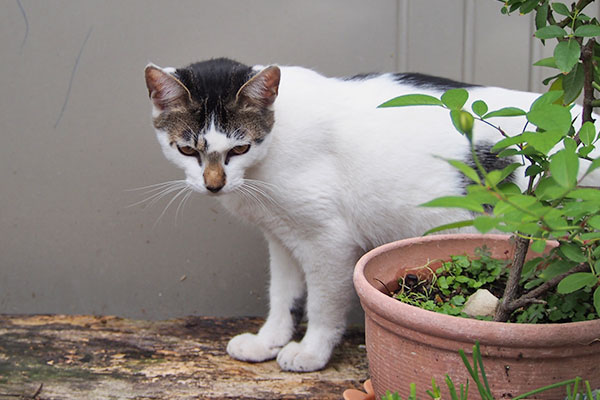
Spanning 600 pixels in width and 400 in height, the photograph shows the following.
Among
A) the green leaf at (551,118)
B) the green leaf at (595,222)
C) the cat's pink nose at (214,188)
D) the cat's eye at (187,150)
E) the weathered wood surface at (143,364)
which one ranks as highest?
the green leaf at (551,118)

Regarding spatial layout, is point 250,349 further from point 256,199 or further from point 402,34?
point 402,34

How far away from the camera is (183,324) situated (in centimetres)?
220

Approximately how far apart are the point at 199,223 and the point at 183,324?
0.36 metres

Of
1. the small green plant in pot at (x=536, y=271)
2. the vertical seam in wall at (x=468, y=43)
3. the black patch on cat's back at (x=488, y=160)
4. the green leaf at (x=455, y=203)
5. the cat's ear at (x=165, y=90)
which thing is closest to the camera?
the green leaf at (x=455, y=203)

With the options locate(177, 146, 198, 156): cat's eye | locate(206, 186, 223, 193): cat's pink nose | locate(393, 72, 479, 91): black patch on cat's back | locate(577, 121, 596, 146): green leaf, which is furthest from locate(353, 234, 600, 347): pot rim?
locate(393, 72, 479, 91): black patch on cat's back

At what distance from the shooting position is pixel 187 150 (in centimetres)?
163

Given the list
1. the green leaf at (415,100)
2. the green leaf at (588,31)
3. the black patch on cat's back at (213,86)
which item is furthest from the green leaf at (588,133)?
the black patch on cat's back at (213,86)

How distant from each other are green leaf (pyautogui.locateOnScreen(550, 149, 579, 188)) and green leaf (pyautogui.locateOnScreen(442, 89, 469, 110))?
0.21 metres

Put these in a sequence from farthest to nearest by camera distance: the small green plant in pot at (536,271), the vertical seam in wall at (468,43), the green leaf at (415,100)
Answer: the vertical seam in wall at (468,43) < the green leaf at (415,100) < the small green plant in pot at (536,271)

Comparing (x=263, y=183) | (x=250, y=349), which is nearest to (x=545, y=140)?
(x=263, y=183)

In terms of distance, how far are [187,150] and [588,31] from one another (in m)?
0.99

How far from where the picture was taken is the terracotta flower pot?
968 millimetres

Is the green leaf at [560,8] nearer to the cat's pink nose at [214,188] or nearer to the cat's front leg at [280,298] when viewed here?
the cat's pink nose at [214,188]

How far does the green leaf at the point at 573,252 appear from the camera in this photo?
0.88 metres
